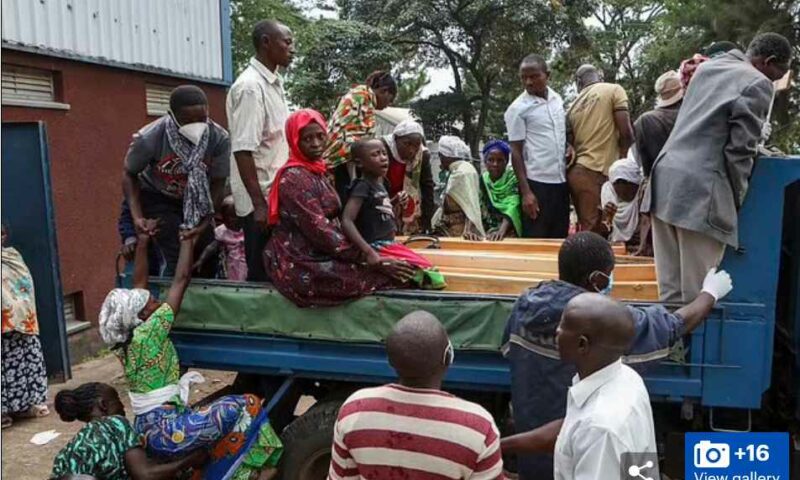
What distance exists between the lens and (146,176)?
369 centimetres

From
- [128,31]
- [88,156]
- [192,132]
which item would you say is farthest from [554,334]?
[128,31]

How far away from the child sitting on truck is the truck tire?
2.33ft

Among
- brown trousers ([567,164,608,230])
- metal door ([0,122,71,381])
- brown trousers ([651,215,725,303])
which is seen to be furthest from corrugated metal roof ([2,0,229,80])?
brown trousers ([651,215,725,303])

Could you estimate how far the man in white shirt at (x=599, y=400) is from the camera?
173 cm

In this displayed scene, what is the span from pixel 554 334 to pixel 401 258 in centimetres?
100

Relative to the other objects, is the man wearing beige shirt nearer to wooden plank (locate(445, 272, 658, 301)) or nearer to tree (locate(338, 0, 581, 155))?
wooden plank (locate(445, 272, 658, 301))

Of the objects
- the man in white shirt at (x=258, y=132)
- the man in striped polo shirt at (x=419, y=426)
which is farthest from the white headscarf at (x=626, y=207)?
the man in striped polo shirt at (x=419, y=426)

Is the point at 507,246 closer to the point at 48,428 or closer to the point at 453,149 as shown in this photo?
the point at 453,149

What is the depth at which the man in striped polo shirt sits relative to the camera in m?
1.84

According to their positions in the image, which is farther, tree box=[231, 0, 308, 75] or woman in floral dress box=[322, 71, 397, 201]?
tree box=[231, 0, 308, 75]

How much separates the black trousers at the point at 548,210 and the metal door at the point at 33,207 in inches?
136

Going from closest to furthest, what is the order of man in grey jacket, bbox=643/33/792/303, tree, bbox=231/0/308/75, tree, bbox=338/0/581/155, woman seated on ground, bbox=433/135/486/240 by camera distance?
man in grey jacket, bbox=643/33/792/303
woman seated on ground, bbox=433/135/486/240
tree, bbox=231/0/308/75
tree, bbox=338/0/581/155

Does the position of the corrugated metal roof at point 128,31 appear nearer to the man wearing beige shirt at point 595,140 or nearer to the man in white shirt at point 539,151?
the man in white shirt at point 539,151

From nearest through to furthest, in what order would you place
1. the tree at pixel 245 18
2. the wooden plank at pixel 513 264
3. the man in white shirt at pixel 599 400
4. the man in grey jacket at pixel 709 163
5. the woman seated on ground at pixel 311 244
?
the man in white shirt at pixel 599 400 < the man in grey jacket at pixel 709 163 < the woman seated on ground at pixel 311 244 < the wooden plank at pixel 513 264 < the tree at pixel 245 18
